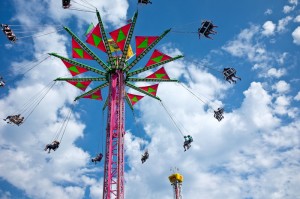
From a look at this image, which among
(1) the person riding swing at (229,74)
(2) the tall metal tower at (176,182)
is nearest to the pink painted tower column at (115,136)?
(1) the person riding swing at (229,74)

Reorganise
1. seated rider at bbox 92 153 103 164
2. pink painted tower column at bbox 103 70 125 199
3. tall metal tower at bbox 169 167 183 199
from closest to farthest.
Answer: pink painted tower column at bbox 103 70 125 199 → seated rider at bbox 92 153 103 164 → tall metal tower at bbox 169 167 183 199

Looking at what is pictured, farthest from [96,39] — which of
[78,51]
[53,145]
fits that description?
[53,145]

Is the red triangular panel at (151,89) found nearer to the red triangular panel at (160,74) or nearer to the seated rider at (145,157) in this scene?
the red triangular panel at (160,74)

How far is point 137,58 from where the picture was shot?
76.1 ft

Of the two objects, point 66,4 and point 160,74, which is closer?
point 66,4

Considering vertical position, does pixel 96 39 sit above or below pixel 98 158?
above

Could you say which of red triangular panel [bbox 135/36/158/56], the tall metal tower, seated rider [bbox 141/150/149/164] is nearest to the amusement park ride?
red triangular panel [bbox 135/36/158/56]

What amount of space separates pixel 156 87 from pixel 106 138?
22.3ft

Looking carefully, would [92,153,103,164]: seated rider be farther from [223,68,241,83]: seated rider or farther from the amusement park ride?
[223,68,241,83]: seated rider

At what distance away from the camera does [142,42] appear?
23000 millimetres

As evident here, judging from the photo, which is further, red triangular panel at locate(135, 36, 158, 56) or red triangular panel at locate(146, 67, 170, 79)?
red triangular panel at locate(146, 67, 170, 79)

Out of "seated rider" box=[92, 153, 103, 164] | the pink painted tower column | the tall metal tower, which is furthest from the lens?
the tall metal tower

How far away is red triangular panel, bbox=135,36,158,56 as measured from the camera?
2288 cm

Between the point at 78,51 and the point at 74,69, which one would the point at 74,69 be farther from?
the point at 78,51
